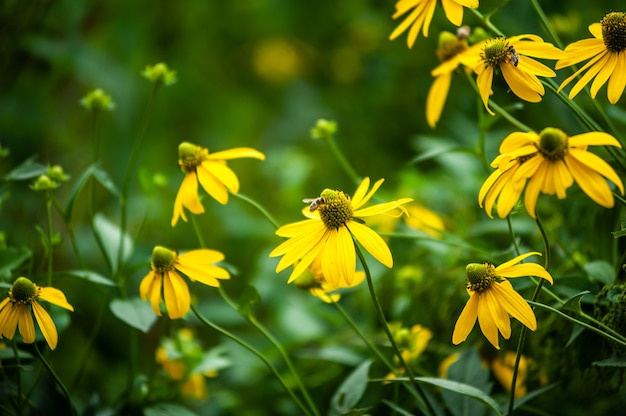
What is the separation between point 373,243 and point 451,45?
0.31 m

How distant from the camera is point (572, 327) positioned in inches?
28.7

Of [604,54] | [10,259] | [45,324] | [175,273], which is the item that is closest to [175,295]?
[175,273]

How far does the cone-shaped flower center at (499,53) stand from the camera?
0.61 metres

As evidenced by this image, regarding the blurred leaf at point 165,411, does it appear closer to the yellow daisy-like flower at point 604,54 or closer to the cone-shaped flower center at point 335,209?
the cone-shaped flower center at point 335,209

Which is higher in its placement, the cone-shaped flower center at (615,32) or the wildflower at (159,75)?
the cone-shaped flower center at (615,32)

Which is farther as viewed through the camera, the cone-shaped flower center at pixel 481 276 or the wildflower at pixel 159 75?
the wildflower at pixel 159 75

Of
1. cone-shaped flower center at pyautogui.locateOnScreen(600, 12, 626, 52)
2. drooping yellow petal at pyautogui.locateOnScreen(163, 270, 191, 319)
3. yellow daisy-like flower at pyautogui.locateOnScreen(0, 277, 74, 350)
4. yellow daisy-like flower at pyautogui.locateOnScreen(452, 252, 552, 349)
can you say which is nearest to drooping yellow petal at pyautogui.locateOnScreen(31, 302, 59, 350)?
yellow daisy-like flower at pyautogui.locateOnScreen(0, 277, 74, 350)

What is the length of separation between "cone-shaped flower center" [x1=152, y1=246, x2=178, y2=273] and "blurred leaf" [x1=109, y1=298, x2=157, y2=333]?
70mm

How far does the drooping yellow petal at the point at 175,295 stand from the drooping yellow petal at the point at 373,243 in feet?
0.61

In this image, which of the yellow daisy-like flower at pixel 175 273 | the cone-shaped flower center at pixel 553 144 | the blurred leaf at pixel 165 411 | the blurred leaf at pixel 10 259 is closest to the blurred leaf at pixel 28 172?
the blurred leaf at pixel 10 259

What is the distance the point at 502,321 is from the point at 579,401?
1.29 feet

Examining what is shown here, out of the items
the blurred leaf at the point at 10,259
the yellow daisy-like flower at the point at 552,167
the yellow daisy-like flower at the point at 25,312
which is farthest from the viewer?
the blurred leaf at the point at 10,259

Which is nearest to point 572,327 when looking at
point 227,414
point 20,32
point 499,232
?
point 499,232

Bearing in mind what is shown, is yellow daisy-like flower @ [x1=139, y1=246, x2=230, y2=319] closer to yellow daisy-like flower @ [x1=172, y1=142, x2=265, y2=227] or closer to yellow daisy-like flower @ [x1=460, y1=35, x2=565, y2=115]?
yellow daisy-like flower @ [x1=172, y1=142, x2=265, y2=227]
